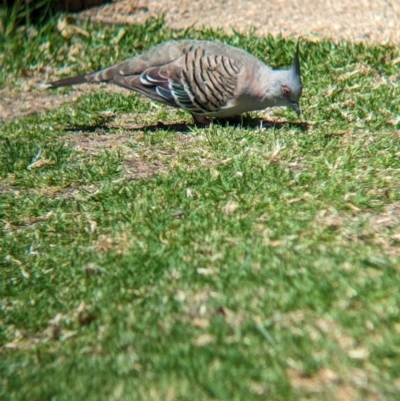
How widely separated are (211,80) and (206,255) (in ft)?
8.77

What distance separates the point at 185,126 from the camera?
7254mm

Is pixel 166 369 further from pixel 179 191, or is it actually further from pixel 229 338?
pixel 179 191

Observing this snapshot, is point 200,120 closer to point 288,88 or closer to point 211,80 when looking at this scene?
point 211,80

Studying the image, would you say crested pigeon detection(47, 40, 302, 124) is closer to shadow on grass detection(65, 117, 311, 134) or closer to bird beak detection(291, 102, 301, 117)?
bird beak detection(291, 102, 301, 117)

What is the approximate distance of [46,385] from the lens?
379cm

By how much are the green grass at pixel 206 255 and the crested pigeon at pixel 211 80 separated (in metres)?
0.23

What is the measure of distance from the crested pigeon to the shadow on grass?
12 centimetres

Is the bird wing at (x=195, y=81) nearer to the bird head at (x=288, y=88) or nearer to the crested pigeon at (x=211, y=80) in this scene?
the crested pigeon at (x=211, y=80)

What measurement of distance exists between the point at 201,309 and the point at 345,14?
6095mm

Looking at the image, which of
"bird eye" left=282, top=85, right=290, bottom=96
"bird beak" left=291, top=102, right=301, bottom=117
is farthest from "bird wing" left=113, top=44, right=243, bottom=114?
"bird beak" left=291, top=102, right=301, bottom=117

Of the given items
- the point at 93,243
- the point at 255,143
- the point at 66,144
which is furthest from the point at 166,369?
the point at 66,144

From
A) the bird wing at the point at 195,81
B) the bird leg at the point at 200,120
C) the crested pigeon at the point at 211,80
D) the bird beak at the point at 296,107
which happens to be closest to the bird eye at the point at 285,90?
the crested pigeon at the point at 211,80

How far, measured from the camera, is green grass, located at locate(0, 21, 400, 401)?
368 centimetres

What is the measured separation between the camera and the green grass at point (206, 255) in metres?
3.68
